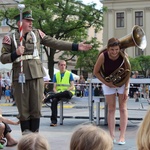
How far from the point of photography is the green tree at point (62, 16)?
37219mm

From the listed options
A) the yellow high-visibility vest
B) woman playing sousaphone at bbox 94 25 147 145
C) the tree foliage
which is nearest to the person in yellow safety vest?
the yellow high-visibility vest

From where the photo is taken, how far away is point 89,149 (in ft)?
9.46

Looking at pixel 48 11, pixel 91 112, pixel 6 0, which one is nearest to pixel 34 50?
pixel 91 112

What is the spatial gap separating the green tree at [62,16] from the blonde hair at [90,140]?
33.9 meters

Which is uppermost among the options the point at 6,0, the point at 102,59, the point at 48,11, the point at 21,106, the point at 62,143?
the point at 6,0

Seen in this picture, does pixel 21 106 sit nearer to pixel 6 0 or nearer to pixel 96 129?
pixel 96 129

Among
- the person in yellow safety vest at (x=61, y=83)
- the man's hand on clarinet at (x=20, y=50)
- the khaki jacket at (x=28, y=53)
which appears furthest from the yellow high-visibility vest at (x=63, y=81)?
the man's hand on clarinet at (x=20, y=50)

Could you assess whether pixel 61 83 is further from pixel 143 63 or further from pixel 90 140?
pixel 143 63

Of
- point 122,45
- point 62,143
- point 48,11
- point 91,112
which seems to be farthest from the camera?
point 48,11

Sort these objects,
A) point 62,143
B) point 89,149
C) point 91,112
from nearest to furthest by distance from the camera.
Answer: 1. point 89,149
2. point 62,143
3. point 91,112

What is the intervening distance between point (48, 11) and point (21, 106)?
31.7m

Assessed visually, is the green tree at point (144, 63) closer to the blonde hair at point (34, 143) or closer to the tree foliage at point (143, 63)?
the tree foliage at point (143, 63)

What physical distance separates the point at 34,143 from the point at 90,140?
1.58 ft

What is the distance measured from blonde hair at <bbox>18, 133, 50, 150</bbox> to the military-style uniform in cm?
282
